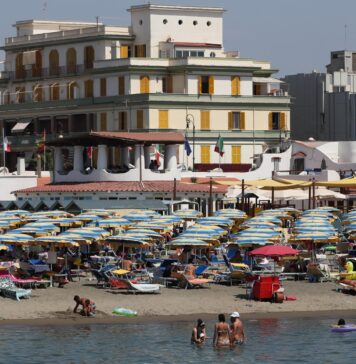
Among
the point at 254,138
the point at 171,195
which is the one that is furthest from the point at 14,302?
the point at 254,138

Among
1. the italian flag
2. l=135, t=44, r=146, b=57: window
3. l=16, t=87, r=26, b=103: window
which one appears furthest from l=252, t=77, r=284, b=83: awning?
l=16, t=87, r=26, b=103: window

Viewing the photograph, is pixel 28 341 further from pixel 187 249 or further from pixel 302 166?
pixel 302 166

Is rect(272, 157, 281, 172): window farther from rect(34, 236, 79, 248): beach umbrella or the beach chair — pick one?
the beach chair

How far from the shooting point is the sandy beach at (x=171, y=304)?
181 feet

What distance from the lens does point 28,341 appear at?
5131 cm

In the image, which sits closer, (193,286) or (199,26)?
(193,286)

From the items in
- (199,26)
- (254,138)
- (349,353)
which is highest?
(199,26)

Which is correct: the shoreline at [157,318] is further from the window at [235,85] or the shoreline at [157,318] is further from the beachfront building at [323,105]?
the beachfront building at [323,105]

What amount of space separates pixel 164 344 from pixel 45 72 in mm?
78885

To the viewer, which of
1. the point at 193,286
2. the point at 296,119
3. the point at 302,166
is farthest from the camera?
the point at 296,119

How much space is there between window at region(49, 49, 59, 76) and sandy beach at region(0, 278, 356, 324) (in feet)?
221

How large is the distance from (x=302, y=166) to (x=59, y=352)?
207 ft

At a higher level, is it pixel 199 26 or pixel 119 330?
pixel 199 26

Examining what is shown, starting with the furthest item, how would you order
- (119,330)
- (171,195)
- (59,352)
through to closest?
(171,195) → (119,330) → (59,352)
